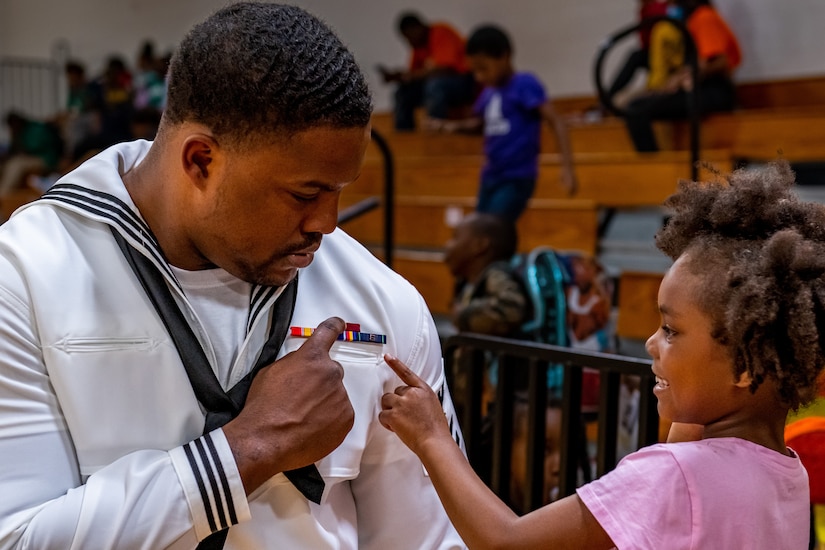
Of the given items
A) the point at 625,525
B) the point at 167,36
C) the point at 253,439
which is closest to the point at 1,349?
the point at 253,439

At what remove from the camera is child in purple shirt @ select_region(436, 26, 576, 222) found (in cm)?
530

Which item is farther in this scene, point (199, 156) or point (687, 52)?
point (687, 52)

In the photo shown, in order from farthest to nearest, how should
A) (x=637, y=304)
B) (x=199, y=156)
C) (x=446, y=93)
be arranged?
(x=446, y=93)
(x=637, y=304)
(x=199, y=156)

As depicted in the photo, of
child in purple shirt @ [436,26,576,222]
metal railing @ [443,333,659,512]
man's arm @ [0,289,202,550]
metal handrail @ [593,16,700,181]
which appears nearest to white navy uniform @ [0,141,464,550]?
man's arm @ [0,289,202,550]

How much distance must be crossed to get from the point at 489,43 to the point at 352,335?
4.27 metres

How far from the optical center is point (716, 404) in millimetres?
1289

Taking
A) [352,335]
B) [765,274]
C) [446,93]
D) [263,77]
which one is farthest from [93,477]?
[446,93]

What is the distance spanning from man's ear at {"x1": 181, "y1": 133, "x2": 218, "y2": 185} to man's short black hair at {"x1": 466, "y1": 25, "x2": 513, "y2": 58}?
4.26 metres

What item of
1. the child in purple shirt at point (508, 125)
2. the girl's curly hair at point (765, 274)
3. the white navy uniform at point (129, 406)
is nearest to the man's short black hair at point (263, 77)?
the white navy uniform at point (129, 406)

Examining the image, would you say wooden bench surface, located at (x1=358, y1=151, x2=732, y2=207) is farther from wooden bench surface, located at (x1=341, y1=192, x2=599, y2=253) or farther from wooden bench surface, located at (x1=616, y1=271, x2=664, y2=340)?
wooden bench surface, located at (x1=616, y1=271, x2=664, y2=340)

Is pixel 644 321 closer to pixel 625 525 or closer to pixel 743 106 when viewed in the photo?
pixel 743 106

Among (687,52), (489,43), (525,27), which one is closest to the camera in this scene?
(687,52)

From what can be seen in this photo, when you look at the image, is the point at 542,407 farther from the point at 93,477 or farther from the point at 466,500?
the point at 93,477

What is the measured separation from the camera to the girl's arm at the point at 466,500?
1251 mm
